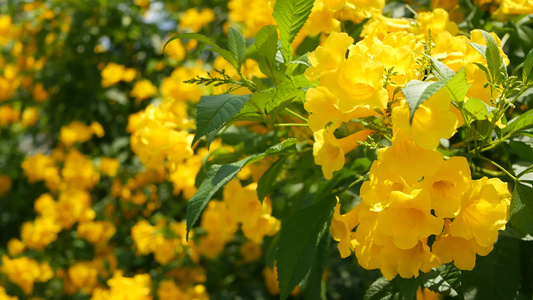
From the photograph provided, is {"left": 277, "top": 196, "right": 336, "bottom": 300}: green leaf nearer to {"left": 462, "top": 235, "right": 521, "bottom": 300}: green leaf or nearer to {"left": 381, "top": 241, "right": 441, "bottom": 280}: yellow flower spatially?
{"left": 381, "top": 241, "right": 441, "bottom": 280}: yellow flower

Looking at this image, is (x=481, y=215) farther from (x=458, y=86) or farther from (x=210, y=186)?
(x=210, y=186)

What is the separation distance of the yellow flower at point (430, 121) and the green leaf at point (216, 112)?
0.24m

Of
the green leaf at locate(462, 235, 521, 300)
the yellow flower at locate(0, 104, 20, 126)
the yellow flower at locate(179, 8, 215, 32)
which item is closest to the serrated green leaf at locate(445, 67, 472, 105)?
the green leaf at locate(462, 235, 521, 300)

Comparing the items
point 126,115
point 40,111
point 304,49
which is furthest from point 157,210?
point 304,49

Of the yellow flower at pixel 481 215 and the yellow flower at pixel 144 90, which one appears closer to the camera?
the yellow flower at pixel 481 215

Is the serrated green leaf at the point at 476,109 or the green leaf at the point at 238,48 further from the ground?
the serrated green leaf at the point at 476,109

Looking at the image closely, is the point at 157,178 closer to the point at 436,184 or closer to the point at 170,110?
the point at 170,110

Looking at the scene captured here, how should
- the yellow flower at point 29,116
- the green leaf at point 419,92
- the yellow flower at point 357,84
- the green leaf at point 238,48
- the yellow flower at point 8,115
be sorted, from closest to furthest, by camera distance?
1. the green leaf at point 419,92
2. the yellow flower at point 357,84
3. the green leaf at point 238,48
4. the yellow flower at point 29,116
5. the yellow flower at point 8,115

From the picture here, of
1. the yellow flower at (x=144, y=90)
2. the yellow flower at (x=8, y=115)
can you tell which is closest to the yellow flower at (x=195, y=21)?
the yellow flower at (x=144, y=90)

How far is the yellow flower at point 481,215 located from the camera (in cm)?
72

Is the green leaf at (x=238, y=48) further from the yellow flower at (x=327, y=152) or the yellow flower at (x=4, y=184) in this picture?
the yellow flower at (x=4, y=184)

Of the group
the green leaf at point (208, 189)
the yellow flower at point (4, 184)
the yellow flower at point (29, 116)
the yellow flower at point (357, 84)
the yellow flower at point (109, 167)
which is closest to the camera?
the yellow flower at point (357, 84)

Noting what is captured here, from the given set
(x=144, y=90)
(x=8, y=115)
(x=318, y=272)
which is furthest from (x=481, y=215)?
(x=8, y=115)

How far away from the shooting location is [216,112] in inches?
31.5
